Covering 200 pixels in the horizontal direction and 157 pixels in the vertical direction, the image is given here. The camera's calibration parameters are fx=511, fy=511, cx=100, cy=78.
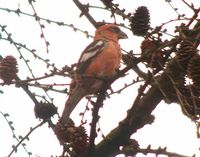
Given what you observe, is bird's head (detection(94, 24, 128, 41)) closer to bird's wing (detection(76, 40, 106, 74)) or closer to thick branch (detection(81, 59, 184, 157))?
bird's wing (detection(76, 40, 106, 74))

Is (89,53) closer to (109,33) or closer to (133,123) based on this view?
(109,33)

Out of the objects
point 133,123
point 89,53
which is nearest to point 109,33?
point 89,53

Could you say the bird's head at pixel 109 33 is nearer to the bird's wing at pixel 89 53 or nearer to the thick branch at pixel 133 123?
the bird's wing at pixel 89 53

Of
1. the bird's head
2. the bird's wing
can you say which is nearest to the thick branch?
the bird's wing

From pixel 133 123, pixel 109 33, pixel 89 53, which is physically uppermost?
pixel 109 33

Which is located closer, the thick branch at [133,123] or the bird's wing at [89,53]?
the thick branch at [133,123]

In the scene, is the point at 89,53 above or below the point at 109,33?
below

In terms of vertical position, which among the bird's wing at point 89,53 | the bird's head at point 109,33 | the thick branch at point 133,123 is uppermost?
the bird's head at point 109,33

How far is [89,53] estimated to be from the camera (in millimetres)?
5281

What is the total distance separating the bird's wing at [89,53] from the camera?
16.9 feet

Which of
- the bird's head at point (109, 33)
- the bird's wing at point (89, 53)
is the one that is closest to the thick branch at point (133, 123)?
the bird's wing at point (89, 53)

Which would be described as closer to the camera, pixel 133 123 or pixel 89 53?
pixel 133 123

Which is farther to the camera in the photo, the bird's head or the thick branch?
the bird's head

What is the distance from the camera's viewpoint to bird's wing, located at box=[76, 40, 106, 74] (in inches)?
203
